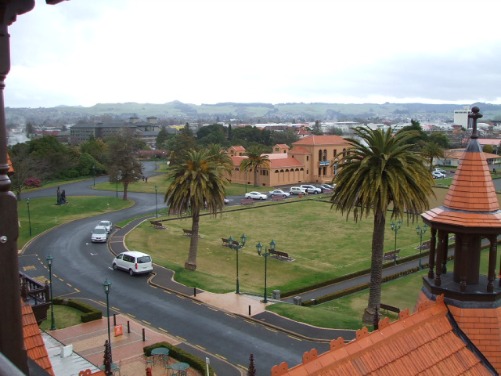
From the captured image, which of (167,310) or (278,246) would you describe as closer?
(167,310)

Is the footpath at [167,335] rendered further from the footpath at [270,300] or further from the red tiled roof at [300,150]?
the red tiled roof at [300,150]

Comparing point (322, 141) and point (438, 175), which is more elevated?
point (322, 141)

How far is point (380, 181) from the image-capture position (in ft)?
82.0

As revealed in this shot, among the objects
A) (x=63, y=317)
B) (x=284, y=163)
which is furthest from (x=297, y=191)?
(x=63, y=317)

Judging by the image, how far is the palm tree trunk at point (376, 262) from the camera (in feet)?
85.8

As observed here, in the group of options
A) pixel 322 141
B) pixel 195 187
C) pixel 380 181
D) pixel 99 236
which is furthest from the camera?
pixel 322 141

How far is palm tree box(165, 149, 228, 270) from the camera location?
36.5m

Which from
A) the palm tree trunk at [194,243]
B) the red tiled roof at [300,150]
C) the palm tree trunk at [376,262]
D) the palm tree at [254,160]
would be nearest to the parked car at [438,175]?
the red tiled roof at [300,150]

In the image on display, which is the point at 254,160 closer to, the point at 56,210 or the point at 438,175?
the point at 56,210

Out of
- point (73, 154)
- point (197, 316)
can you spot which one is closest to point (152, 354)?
point (197, 316)

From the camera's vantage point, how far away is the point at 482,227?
11.8m

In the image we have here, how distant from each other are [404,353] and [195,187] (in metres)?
27.3

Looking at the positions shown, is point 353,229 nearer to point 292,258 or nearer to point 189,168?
point 292,258

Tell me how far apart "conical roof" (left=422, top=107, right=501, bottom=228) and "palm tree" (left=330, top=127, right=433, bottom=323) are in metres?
12.1
